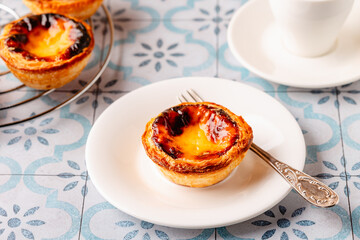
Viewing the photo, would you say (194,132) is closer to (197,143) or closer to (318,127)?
(197,143)

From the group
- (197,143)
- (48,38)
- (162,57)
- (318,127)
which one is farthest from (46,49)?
(318,127)

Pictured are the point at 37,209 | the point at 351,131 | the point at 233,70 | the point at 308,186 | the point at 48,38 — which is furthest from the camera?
the point at 233,70

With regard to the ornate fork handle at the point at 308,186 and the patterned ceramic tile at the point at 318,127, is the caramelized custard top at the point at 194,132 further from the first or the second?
the patterned ceramic tile at the point at 318,127

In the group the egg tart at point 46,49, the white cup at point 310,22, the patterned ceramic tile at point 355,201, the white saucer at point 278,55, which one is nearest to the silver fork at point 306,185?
the patterned ceramic tile at point 355,201

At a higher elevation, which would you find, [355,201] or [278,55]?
[278,55]

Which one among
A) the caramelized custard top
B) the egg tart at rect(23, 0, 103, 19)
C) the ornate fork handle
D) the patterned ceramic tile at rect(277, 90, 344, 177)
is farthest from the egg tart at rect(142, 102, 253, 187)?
the egg tart at rect(23, 0, 103, 19)

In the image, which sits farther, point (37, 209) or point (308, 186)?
point (37, 209)

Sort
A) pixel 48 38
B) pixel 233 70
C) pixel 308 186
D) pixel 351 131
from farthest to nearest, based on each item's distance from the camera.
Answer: pixel 233 70 → pixel 48 38 → pixel 351 131 → pixel 308 186

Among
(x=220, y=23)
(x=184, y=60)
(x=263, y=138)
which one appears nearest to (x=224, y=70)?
(x=184, y=60)
